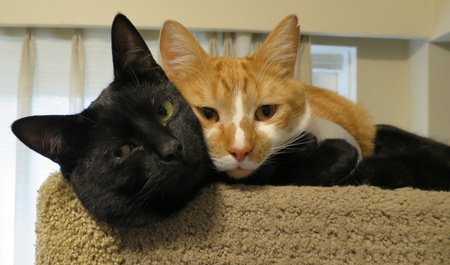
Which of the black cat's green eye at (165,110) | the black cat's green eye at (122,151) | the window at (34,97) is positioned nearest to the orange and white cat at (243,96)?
the black cat's green eye at (165,110)

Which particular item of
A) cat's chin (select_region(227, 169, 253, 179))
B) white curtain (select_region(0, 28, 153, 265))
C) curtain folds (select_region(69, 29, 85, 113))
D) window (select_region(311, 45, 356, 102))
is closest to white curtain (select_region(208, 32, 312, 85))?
window (select_region(311, 45, 356, 102))

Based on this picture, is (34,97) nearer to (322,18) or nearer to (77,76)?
(77,76)

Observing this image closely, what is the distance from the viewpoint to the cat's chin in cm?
89

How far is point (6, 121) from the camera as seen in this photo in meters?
2.49

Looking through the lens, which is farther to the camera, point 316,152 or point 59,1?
point 59,1

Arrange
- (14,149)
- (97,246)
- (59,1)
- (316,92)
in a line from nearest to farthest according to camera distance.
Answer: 1. (97,246)
2. (316,92)
3. (59,1)
4. (14,149)

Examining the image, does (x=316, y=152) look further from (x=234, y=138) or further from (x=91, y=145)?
(x=91, y=145)

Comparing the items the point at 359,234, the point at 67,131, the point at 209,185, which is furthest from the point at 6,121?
the point at 359,234

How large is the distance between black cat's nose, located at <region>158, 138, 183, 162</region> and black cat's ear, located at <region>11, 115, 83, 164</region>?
22 centimetres

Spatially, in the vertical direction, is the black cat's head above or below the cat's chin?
above

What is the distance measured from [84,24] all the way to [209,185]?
1878 millimetres

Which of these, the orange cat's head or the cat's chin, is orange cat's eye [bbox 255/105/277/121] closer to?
the orange cat's head

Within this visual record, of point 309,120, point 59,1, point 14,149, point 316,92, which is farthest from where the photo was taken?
point 14,149

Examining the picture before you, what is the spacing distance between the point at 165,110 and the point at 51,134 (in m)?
0.27
